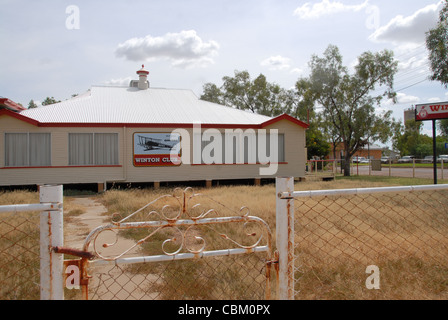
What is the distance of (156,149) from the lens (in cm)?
1516

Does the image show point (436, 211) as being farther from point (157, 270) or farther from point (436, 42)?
point (436, 42)

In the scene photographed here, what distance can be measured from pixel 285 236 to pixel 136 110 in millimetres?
14979

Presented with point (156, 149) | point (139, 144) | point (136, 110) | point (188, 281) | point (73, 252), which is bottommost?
point (188, 281)

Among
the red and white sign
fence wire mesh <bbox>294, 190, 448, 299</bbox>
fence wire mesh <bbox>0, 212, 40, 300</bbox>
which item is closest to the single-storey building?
the red and white sign

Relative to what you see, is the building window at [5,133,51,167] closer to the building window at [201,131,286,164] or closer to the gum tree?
the building window at [201,131,286,164]

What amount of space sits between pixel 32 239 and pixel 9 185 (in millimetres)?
9572

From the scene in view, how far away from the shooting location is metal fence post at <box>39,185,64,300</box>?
2.06m

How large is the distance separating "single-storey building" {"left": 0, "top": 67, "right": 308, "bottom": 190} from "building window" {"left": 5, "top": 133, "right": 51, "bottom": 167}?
35 mm

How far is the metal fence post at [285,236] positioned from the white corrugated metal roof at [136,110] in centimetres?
1321

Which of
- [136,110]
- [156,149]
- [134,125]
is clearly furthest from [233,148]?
[136,110]

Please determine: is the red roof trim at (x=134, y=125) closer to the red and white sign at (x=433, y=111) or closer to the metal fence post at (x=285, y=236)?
the red and white sign at (x=433, y=111)

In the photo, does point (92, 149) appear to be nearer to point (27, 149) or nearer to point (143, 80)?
point (27, 149)

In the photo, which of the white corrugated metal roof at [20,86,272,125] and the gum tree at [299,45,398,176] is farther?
the gum tree at [299,45,398,176]
